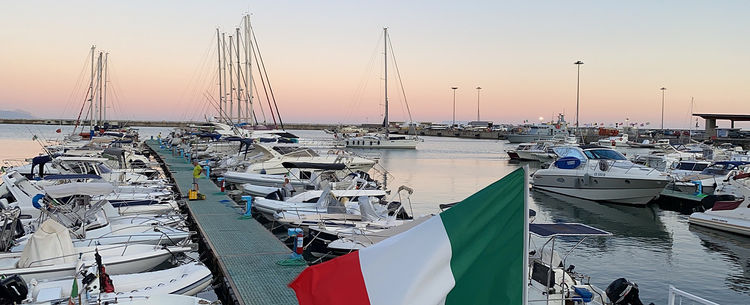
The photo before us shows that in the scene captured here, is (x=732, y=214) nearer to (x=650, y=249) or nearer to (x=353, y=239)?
(x=650, y=249)

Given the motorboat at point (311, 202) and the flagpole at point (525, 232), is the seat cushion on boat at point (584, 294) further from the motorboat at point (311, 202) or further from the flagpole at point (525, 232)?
the motorboat at point (311, 202)

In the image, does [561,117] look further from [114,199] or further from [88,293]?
[88,293]

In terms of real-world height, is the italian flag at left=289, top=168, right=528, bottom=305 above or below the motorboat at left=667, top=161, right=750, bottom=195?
above

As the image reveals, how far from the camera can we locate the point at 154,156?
5281 centimetres

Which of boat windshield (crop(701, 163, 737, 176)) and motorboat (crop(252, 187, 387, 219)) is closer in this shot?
motorboat (crop(252, 187, 387, 219))

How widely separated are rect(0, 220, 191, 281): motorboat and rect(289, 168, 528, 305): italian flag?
9.17 meters

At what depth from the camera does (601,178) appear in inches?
1261

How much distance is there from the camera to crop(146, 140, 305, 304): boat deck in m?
→ 11.5

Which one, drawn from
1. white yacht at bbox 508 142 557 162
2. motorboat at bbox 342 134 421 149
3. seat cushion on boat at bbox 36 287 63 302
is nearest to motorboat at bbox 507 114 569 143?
motorboat at bbox 342 134 421 149

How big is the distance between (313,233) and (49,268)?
6546 mm

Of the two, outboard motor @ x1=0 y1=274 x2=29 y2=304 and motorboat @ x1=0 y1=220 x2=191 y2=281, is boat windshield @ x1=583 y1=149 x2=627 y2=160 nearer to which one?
motorboat @ x1=0 y1=220 x2=191 y2=281

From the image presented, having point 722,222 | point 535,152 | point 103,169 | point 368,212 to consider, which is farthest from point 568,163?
point 535,152

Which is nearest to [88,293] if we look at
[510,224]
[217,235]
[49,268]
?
[49,268]

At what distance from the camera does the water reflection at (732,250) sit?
1684cm
